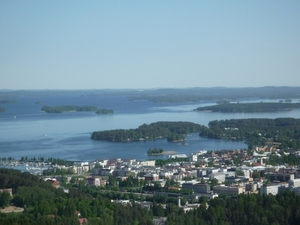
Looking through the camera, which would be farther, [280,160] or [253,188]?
[280,160]

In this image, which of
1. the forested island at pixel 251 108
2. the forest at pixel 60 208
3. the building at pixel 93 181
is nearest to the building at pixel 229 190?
the forest at pixel 60 208

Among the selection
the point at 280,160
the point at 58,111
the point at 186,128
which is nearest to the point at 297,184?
the point at 280,160

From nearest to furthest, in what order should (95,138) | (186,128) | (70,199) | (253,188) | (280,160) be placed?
(70,199)
(253,188)
(280,160)
(95,138)
(186,128)

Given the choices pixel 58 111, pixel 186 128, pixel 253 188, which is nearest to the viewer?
pixel 253 188

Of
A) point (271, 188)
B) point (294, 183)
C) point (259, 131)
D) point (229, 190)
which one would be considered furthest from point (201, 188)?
point (259, 131)

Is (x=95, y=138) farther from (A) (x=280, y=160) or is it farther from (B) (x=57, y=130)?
(A) (x=280, y=160)
